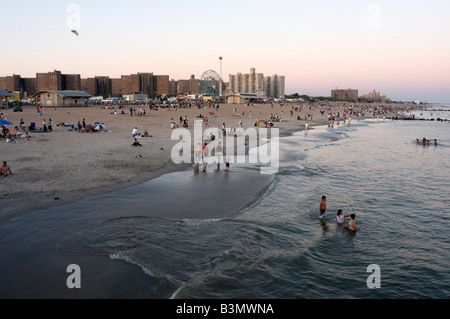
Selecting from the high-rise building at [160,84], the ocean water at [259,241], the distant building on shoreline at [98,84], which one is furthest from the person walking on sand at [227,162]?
the high-rise building at [160,84]

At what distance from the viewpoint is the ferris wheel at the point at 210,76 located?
123 metres

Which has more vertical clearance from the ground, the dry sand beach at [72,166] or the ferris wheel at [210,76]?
the ferris wheel at [210,76]

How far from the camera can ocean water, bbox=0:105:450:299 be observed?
767 centimetres

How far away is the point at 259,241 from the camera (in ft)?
32.1

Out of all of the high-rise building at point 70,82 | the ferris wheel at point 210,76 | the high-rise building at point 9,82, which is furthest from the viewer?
the high-rise building at point 9,82

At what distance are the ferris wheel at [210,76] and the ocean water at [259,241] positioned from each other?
370ft

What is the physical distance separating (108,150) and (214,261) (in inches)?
584

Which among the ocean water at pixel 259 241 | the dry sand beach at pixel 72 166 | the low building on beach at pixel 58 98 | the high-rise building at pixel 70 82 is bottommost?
the ocean water at pixel 259 241

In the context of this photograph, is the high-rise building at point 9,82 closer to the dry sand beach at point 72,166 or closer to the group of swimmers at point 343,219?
the dry sand beach at point 72,166

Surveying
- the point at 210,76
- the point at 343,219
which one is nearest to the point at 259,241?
the point at 343,219

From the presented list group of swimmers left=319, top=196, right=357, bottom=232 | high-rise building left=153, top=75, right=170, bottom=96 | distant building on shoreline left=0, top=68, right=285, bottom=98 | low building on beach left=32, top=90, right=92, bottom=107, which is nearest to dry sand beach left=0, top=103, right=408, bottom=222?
group of swimmers left=319, top=196, right=357, bottom=232

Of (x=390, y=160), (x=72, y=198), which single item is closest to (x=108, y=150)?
(x=72, y=198)
